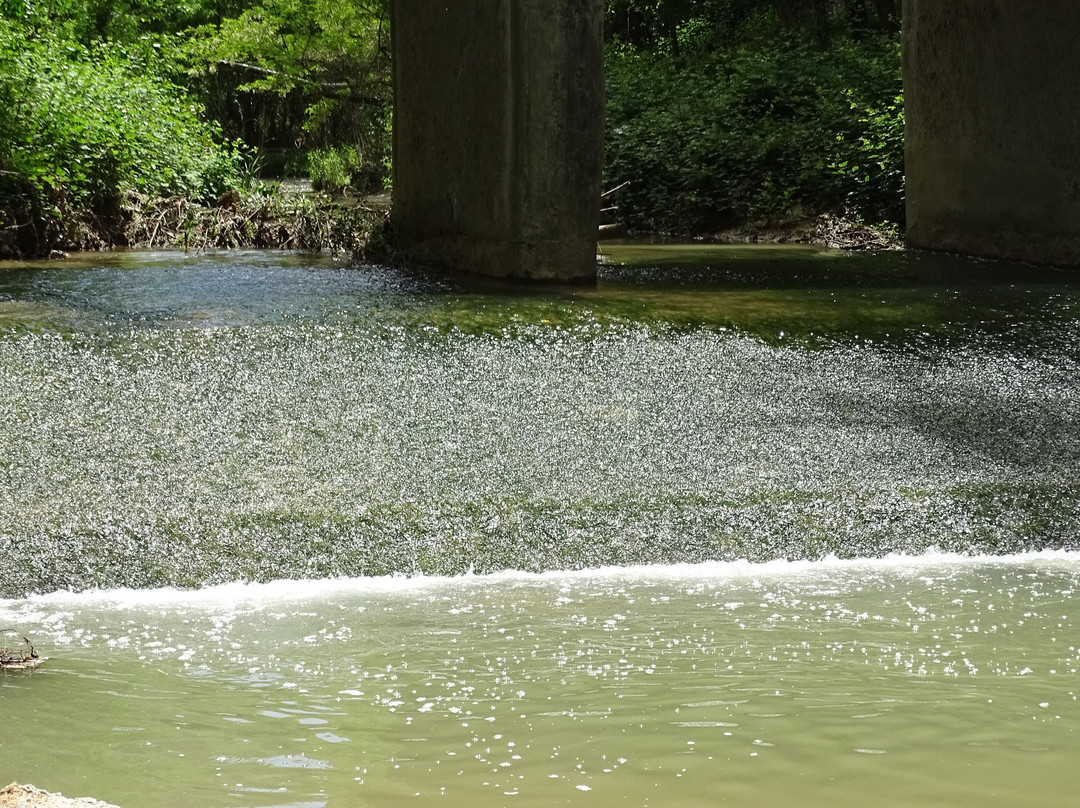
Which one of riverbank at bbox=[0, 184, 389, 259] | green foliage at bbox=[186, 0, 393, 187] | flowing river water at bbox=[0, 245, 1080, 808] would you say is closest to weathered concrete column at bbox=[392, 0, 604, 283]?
flowing river water at bbox=[0, 245, 1080, 808]

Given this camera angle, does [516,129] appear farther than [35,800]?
Yes

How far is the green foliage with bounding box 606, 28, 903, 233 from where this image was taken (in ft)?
49.6

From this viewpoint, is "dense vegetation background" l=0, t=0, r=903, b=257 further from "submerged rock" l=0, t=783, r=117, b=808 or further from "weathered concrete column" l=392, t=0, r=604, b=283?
"submerged rock" l=0, t=783, r=117, b=808

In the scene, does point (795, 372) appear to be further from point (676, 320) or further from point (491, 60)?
point (491, 60)

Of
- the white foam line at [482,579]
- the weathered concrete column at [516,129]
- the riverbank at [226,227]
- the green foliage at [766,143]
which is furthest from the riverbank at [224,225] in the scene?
the white foam line at [482,579]

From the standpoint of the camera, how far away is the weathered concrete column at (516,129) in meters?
8.52

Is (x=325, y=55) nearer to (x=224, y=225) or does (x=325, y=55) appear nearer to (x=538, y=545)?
(x=224, y=225)

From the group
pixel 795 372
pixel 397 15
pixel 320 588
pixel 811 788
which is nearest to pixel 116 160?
pixel 397 15

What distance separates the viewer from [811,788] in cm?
260

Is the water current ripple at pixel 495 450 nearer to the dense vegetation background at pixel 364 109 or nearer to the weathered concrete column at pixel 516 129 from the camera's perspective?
the weathered concrete column at pixel 516 129

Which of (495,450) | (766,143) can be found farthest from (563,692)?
(766,143)

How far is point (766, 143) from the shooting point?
1652 centimetres

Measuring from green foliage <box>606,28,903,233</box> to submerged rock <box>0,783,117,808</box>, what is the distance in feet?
42.8

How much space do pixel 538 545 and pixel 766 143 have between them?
12.8 metres
